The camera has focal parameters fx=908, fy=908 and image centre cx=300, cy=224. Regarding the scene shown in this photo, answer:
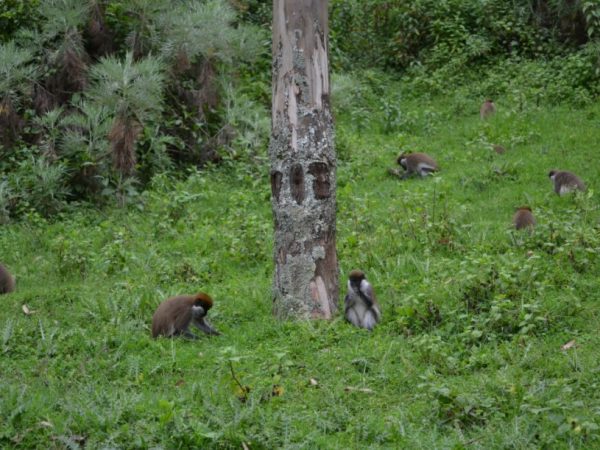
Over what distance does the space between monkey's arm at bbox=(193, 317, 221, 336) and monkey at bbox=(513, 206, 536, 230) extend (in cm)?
440

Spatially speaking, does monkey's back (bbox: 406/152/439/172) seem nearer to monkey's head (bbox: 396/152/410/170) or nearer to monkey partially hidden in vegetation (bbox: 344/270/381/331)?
monkey's head (bbox: 396/152/410/170)

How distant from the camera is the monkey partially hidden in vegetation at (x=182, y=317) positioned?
9445 millimetres

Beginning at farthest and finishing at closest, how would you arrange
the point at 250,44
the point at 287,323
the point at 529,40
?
the point at 529,40
the point at 250,44
the point at 287,323

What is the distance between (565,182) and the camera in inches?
521

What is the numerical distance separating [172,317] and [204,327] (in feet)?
1.15

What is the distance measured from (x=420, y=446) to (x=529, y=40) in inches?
628

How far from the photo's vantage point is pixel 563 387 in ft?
24.1

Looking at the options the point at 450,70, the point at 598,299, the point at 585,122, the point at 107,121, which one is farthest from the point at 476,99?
the point at 598,299

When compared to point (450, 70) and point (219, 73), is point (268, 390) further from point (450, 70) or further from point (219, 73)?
point (450, 70)

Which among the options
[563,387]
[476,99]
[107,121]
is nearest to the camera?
[563,387]

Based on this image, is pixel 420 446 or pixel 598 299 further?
pixel 598 299

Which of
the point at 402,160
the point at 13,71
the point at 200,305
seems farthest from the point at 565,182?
the point at 13,71

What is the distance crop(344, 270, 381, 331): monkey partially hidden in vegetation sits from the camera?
31.0ft

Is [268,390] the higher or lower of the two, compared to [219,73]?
lower
